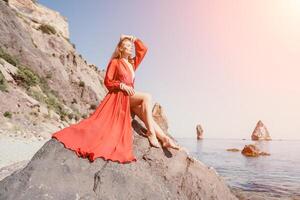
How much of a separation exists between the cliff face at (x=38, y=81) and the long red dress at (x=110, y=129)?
12.6m

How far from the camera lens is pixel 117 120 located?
6113 millimetres

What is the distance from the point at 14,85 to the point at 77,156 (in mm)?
20544

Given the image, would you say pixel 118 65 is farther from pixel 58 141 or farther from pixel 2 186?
pixel 2 186

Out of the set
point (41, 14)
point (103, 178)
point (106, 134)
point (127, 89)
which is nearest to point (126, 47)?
point (127, 89)

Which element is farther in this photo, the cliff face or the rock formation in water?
the rock formation in water

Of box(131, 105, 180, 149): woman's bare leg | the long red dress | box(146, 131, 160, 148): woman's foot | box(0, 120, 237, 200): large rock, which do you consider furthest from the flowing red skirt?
box(146, 131, 160, 148): woman's foot

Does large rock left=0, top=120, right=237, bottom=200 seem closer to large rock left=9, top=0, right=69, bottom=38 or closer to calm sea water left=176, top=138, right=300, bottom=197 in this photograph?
calm sea water left=176, top=138, right=300, bottom=197

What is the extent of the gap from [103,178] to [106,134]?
2.64ft

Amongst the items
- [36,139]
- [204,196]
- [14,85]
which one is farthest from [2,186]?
[14,85]

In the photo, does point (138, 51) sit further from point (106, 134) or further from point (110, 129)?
point (106, 134)

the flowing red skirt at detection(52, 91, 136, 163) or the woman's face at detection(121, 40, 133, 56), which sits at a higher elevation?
the woman's face at detection(121, 40, 133, 56)

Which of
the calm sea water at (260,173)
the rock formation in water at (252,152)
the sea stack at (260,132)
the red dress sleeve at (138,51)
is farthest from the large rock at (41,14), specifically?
the sea stack at (260,132)

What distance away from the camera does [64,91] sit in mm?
35281

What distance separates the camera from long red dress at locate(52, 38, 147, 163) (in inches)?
221
